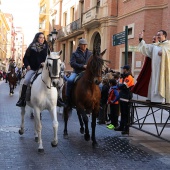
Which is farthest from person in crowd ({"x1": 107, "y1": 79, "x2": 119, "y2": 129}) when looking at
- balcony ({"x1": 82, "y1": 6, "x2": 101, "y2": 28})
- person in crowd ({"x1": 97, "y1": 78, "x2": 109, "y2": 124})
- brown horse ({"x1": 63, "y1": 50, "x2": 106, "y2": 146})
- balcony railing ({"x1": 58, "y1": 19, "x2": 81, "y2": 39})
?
balcony railing ({"x1": 58, "y1": 19, "x2": 81, "y2": 39})

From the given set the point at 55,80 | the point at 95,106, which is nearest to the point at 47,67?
the point at 55,80

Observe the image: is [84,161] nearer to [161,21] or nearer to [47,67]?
[47,67]

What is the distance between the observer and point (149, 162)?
6562 mm

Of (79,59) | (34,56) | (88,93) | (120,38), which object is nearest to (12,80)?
(120,38)

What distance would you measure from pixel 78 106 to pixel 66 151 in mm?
1400

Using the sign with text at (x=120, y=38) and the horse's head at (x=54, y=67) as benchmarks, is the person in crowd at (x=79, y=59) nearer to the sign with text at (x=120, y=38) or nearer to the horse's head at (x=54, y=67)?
the horse's head at (x=54, y=67)

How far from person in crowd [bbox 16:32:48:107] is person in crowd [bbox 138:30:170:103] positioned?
2.59m

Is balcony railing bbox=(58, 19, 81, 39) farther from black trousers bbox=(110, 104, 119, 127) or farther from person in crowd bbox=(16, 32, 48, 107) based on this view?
person in crowd bbox=(16, 32, 48, 107)

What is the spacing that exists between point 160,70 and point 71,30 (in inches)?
1141

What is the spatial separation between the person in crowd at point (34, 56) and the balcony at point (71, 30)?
983 inches

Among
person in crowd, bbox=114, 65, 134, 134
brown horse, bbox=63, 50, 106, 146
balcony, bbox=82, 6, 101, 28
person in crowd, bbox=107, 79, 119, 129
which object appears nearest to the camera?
brown horse, bbox=63, 50, 106, 146

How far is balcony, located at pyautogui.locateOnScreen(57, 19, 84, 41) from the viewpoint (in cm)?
3345

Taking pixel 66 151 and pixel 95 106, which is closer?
pixel 66 151

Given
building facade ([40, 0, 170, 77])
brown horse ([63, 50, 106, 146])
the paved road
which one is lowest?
the paved road
